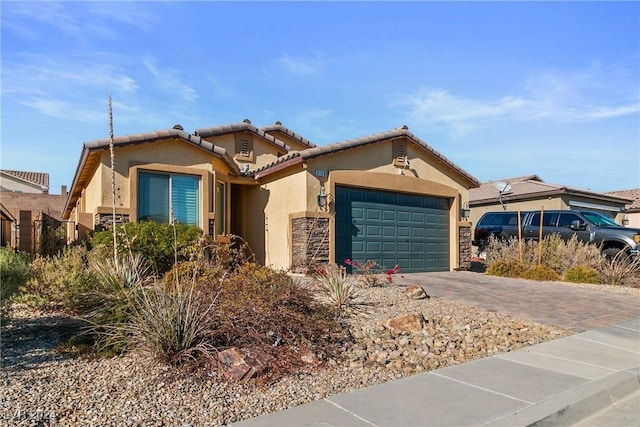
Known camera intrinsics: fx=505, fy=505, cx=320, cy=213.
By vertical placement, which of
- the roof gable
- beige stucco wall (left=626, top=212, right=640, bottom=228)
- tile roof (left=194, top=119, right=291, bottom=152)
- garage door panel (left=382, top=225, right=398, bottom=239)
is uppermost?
tile roof (left=194, top=119, right=291, bottom=152)

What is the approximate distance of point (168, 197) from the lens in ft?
43.6

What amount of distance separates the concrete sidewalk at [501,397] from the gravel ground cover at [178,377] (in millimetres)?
309

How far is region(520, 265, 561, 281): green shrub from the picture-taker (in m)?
14.9

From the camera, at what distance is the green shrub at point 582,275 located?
47.8ft

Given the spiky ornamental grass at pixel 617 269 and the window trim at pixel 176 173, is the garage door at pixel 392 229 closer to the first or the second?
the window trim at pixel 176 173

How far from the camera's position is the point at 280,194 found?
15.7 metres

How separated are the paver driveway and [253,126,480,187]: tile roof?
4.29m

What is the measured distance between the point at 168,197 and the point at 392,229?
715 centimetres

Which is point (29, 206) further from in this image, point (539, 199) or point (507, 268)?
point (539, 199)

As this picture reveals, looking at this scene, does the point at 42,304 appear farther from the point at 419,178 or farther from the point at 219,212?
the point at 419,178

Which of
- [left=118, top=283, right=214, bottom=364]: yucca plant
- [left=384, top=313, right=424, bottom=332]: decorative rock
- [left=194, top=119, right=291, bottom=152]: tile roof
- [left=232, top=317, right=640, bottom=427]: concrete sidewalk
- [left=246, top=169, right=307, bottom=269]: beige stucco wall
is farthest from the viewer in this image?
[left=194, top=119, right=291, bottom=152]: tile roof

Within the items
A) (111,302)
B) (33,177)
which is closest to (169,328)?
(111,302)

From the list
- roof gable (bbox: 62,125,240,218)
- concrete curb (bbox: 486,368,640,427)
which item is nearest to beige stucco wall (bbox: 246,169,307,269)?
roof gable (bbox: 62,125,240,218)

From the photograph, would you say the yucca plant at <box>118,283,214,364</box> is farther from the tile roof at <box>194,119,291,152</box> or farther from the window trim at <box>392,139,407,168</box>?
the tile roof at <box>194,119,291,152</box>
